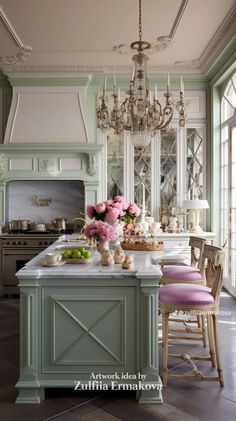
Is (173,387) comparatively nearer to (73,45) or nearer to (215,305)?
(215,305)

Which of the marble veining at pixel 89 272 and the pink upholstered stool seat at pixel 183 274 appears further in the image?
the pink upholstered stool seat at pixel 183 274

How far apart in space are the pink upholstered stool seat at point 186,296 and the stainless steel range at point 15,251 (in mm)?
3040

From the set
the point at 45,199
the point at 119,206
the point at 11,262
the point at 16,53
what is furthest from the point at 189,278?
the point at 16,53

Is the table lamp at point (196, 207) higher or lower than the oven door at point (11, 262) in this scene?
higher

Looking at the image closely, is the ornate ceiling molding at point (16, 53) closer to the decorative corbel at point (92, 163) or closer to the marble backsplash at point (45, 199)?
the decorative corbel at point (92, 163)

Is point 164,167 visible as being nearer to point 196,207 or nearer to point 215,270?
point 196,207

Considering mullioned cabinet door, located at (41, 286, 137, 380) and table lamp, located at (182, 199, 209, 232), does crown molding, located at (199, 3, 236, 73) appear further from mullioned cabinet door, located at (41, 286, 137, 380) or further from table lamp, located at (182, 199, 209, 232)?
mullioned cabinet door, located at (41, 286, 137, 380)

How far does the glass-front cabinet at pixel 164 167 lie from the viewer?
6.46 meters

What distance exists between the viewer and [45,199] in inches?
261

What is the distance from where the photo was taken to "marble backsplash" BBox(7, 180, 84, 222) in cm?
659

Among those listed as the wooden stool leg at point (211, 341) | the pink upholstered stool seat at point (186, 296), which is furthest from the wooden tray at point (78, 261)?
the wooden stool leg at point (211, 341)

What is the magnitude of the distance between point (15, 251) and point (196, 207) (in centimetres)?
264

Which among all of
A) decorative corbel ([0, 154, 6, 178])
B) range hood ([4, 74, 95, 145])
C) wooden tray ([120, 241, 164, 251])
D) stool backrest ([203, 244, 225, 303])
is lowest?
stool backrest ([203, 244, 225, 303])

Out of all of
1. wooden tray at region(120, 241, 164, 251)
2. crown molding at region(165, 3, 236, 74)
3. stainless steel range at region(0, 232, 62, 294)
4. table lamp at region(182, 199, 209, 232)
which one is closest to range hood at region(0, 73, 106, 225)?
stainless steel range at region(0, 232, 62, 294)
